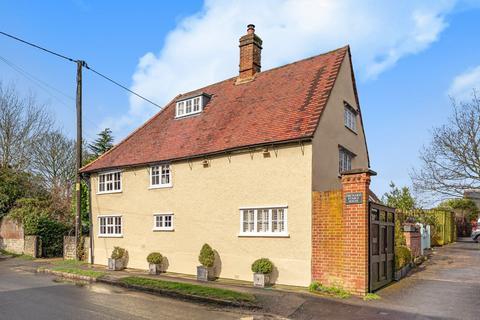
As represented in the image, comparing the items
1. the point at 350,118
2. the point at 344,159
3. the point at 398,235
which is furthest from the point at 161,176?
the point at 398,235

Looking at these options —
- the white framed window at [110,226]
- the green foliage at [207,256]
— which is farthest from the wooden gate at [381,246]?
the white framed window at [110,226]

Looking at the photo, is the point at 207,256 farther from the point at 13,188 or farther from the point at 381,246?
the point at 13,188

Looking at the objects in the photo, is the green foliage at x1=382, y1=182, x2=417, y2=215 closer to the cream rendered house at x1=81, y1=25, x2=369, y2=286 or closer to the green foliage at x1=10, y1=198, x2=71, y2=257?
the cream rendered house at x1=81, y1=25, x2=369, y2=286

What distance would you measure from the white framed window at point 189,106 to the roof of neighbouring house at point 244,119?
37cm

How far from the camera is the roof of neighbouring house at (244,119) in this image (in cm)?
1528

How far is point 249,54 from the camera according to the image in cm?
2081

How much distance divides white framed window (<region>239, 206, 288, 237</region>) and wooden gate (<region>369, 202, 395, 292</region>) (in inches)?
113

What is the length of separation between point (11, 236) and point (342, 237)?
926 inches

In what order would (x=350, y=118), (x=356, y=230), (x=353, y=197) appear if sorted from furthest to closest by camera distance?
(x=350, y=118)
(x=353, y=197)
(x=356, y=230)

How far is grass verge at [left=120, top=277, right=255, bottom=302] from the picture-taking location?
11.5 metres

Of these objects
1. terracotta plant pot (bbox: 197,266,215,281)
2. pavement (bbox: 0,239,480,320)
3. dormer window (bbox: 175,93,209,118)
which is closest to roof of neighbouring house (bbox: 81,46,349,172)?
dormer window (bbox: 175,93,209,118)

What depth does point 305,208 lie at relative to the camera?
537 inches

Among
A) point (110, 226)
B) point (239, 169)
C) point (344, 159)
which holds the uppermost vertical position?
point (344, 159)

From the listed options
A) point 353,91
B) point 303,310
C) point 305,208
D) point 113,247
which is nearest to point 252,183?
point 305,208
